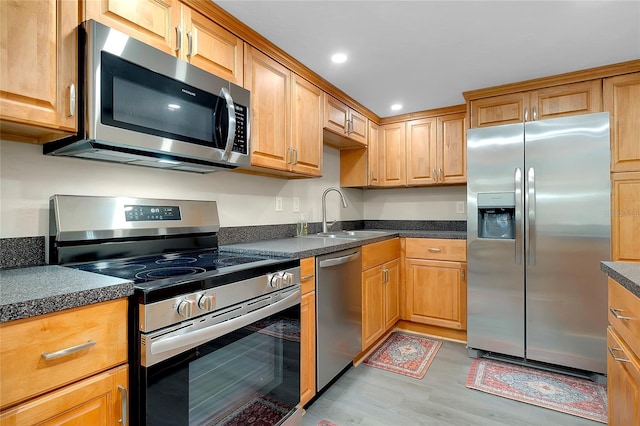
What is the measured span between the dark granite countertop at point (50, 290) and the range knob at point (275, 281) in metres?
0.63

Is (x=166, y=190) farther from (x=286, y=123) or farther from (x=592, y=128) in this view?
(x=592, y=128)

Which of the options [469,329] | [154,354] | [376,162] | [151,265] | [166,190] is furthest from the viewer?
[376,162]

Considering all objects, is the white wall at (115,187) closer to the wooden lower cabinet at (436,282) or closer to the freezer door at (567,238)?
the wooden lower cabinet at (436,282)

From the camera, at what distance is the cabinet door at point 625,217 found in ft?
7.45

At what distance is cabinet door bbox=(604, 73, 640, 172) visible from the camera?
2.31 metres

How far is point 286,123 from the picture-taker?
2.17 metres

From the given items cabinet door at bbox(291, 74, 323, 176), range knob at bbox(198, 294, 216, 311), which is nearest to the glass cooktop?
A: range knob at bbox(198, 294, 216, 311)

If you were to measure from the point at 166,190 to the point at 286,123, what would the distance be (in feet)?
2.87

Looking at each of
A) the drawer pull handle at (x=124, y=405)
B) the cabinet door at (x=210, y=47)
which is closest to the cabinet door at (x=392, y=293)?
the cabinet door at (x=210, y=47)

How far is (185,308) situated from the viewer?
1.09 m

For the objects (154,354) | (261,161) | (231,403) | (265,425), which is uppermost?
(261,161)

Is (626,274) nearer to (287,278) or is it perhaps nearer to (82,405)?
(287,278)

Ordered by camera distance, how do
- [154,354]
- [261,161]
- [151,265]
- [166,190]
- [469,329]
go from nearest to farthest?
[154,354]
[151,265]
[166,190]
[261,161]
[469,329]

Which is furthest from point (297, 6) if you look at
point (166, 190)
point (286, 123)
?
point (166, 190)
